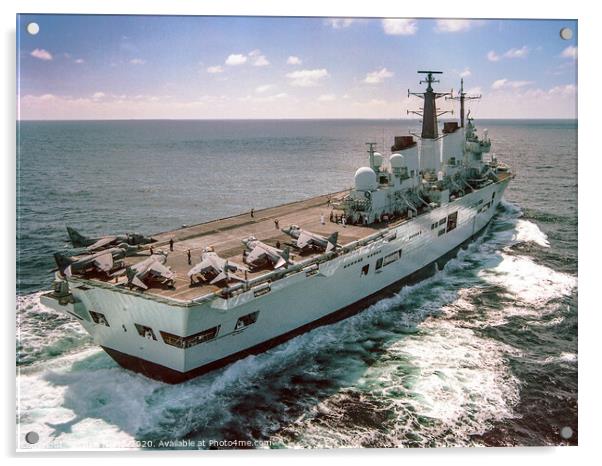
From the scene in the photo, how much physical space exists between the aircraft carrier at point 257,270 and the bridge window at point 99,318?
0.06 meters

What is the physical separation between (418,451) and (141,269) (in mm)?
10652

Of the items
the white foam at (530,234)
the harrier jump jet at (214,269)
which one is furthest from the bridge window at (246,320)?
the white foam at (530,234)

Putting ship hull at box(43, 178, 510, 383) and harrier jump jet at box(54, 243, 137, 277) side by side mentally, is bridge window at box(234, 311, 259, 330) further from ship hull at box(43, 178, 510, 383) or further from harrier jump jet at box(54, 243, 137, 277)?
harrier jump jet at box(54, 243, 137, 277)

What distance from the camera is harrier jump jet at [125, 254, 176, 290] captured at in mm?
18044

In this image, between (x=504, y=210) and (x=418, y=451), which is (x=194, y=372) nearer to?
(x=418, y=451)

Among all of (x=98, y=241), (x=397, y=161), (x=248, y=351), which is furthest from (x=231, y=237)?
(x=397, y=161)

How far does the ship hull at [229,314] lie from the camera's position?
56.3 feet

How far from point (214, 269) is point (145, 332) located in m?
3.13

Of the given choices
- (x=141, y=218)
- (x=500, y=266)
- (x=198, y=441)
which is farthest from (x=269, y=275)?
(x=141, y=218)

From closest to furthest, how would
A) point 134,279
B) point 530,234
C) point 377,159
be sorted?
point 134,279 → point 377,159 → point 530,234

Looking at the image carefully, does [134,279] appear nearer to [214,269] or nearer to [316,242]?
[214,269]

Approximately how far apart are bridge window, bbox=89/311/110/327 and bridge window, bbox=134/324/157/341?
1.57m

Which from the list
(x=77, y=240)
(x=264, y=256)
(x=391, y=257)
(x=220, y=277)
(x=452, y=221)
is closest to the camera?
(x=220, y=277)

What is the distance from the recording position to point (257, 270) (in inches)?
806
